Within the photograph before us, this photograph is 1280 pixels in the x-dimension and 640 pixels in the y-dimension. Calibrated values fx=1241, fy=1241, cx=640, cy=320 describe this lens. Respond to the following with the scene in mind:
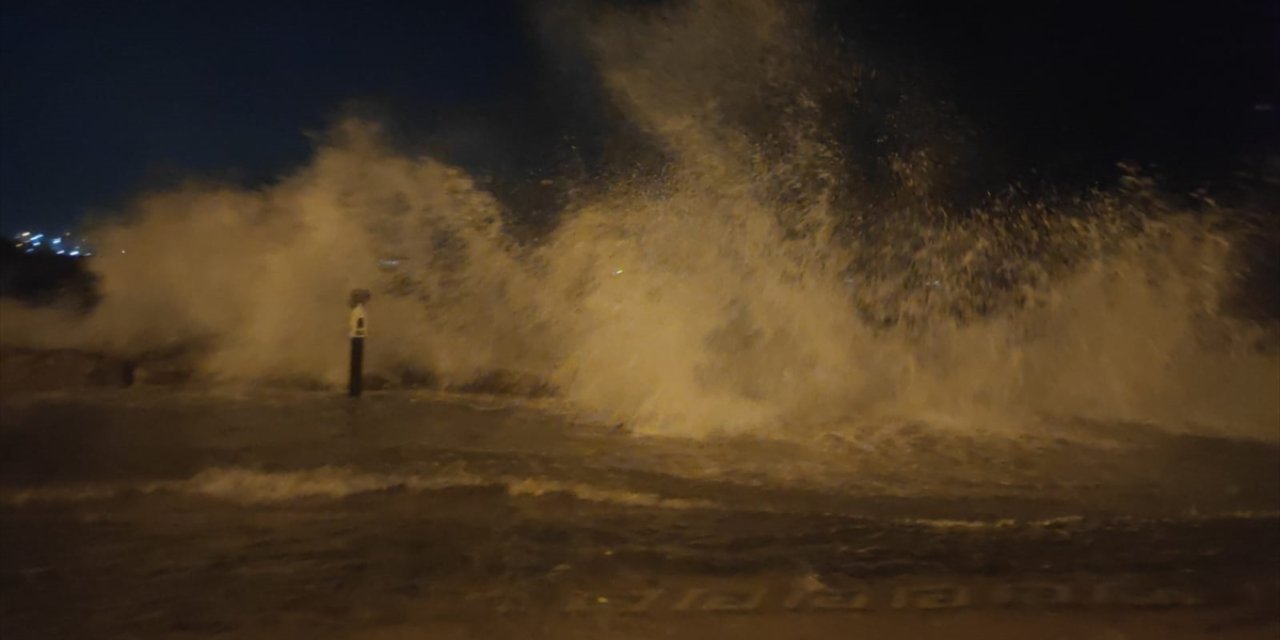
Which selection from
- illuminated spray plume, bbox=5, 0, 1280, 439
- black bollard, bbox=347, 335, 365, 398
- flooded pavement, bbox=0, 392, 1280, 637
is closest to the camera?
flooded pavement, bbox=0, 392, 1280, 637

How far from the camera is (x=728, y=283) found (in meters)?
13.4

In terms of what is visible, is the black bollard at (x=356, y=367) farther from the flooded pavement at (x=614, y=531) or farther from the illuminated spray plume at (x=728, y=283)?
the illuminated spray plume at (x=728, y=283)

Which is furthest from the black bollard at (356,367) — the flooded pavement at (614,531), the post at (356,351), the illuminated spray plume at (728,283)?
the illuminated spray plume at (728,283)

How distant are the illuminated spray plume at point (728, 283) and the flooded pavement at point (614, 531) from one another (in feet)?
5.85

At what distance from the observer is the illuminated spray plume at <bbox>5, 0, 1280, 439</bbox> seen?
12328 mm

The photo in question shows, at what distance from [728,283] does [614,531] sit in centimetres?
690

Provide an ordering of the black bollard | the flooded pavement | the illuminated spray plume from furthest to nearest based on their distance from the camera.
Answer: the illuminated spray plume → the black bollard → the flooded pavement

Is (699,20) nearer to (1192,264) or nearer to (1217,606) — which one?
(1192,264)

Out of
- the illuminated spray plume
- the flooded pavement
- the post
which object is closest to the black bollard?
the post

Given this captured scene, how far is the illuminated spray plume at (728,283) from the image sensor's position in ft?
40.4

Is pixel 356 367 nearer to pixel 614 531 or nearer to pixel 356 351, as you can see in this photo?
pixel 356 351

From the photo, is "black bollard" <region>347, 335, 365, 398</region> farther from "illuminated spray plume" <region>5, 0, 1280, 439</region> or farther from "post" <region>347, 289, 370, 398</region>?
"illuminated spray plume" <region>5, 0, 1280, 439</region>

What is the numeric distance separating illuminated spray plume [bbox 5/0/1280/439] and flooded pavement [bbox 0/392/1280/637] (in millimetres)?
1782

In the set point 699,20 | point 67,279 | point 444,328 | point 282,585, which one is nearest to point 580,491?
point 282,585
